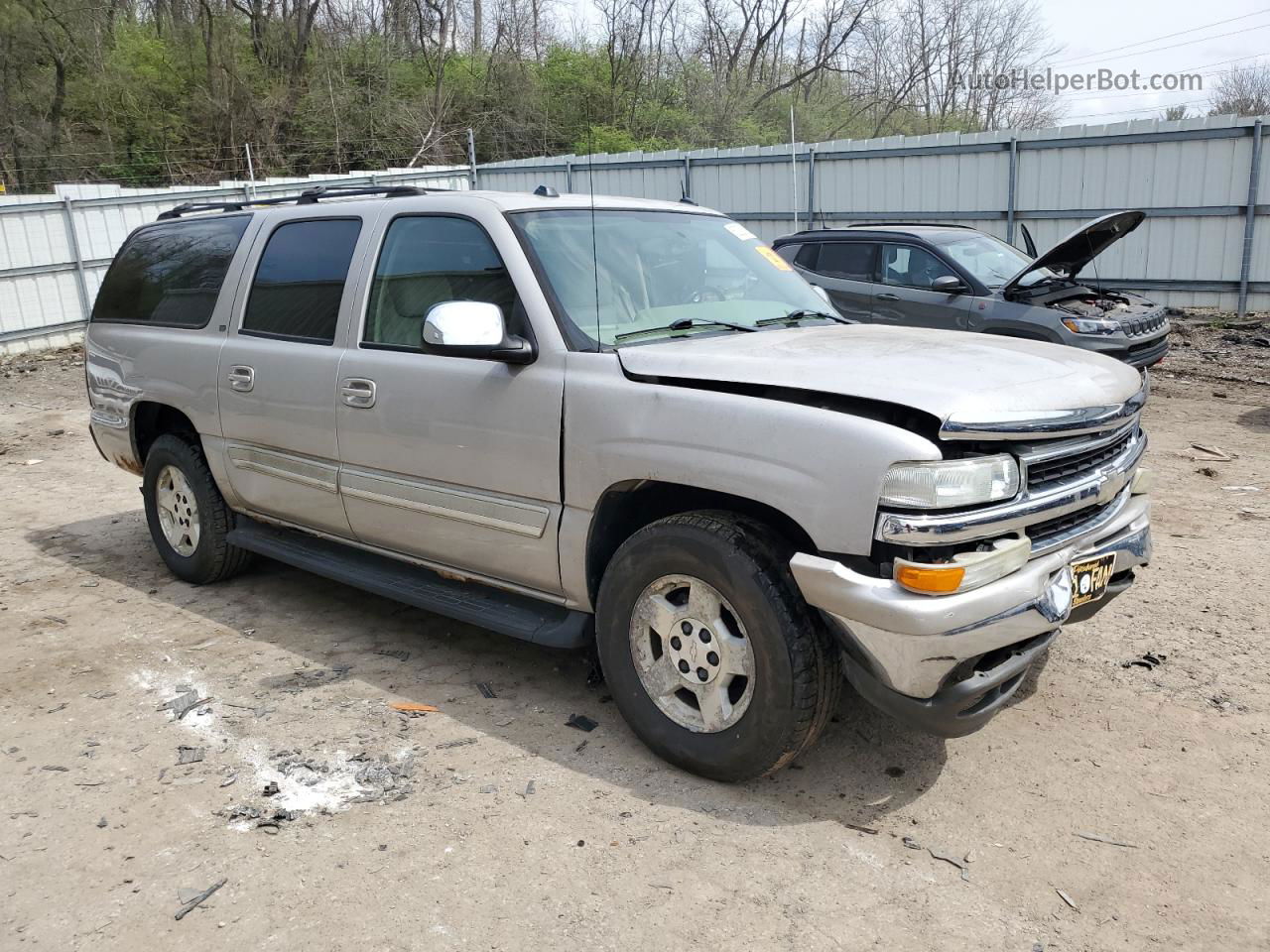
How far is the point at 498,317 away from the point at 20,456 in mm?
7588

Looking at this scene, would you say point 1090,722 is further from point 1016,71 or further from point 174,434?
point 1016,71

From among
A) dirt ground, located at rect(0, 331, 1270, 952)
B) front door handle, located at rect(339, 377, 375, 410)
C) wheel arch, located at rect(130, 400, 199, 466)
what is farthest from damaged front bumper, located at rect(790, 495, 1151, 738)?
wheel arch, located at rect(130, 400, 199, 466)

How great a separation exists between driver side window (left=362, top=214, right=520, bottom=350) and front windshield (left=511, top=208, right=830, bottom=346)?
187mm

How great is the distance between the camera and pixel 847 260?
10.3 metres

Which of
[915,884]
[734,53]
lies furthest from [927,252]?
[734,53]

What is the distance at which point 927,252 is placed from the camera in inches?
383

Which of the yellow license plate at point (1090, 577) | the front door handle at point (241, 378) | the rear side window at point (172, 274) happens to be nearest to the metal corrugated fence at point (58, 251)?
the rear side window at point (172, 274)

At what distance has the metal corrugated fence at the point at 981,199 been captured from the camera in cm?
1347

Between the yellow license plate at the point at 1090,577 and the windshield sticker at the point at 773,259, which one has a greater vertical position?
the windshield sticker at the point at 773,259

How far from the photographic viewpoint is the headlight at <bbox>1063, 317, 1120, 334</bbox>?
29.3 feet

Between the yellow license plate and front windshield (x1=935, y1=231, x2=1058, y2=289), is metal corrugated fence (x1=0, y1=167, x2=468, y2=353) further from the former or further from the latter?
the yellow license plate

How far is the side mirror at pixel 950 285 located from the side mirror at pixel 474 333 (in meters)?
6.66

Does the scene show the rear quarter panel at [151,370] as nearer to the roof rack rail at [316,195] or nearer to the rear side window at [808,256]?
the roof rack rail at [316,195]

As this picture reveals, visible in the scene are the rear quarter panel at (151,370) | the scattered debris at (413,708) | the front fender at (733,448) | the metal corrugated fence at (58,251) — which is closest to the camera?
the front fender at (733,448)
